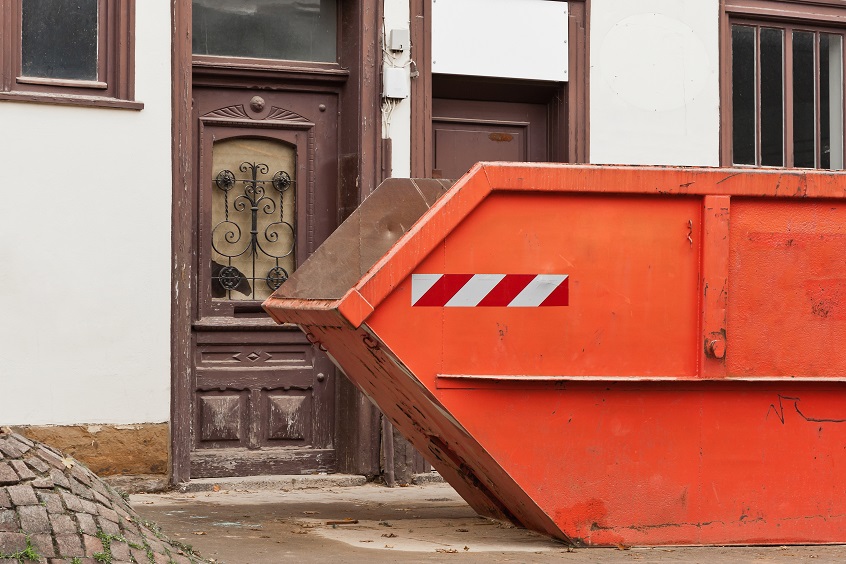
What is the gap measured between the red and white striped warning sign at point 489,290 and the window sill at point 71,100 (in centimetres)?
300

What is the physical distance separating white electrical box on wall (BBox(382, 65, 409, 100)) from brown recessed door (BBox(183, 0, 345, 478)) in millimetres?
352

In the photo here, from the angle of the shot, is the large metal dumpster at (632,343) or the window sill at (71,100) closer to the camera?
the large metal dumpster at (632,343)

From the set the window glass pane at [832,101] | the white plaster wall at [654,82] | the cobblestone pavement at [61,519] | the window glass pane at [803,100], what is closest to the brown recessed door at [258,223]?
the white plaster wall at [654,82]

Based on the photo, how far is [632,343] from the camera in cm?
542

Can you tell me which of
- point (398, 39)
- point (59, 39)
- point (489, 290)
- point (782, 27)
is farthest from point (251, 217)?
point (782, 27)

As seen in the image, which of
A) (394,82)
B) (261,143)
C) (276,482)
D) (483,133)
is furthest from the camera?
(483,133)

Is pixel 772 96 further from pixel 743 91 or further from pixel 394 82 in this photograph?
pixel 394 82

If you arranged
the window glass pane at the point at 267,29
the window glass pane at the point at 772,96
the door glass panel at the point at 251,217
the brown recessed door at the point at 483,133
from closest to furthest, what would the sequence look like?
the window glass pane at the point at 267,29, the door glass panel at the point at 251,217, the brown recessed door at the point at 483,133, the window glass pane at the point at 772,96

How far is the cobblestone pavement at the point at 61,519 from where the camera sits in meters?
4.26

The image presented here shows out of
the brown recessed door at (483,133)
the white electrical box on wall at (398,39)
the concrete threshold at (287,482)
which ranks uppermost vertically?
the white electrical box on wall at (398,39)

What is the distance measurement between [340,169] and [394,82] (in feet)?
2.21

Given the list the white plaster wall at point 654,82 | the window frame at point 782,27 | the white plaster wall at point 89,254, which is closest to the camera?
the white plaster wall at point 89,254

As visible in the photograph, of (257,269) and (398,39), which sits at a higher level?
(398,39)

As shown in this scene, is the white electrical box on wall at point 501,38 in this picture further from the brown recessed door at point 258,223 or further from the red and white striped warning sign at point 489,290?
the red and white striped warning sign at point 489,290
